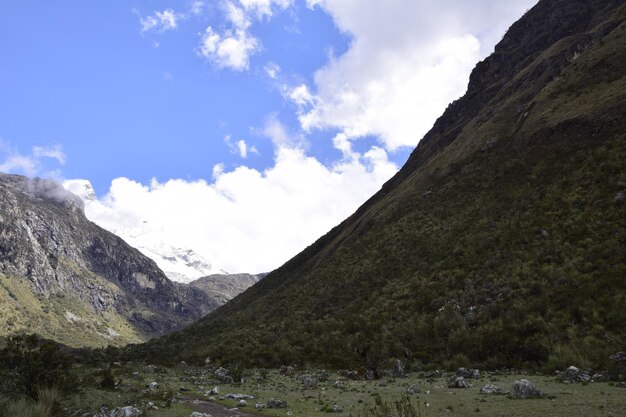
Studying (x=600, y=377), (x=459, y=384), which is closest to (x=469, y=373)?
(x=459, y=384)

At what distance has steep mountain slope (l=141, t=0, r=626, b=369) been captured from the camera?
25.7m

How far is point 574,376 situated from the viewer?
17.2 m

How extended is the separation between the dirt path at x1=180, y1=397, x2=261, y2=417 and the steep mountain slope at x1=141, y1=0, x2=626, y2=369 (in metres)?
10.7

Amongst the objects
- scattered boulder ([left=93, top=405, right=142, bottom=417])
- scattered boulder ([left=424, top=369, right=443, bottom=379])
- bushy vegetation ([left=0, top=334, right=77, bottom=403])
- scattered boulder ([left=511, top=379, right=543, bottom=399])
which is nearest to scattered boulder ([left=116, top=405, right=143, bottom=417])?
scattered boulder ([left=93, top=405, right=142, bottom=417])

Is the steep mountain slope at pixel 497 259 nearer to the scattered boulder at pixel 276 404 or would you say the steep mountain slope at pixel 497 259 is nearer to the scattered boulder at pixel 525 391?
the scattered boulder at pixel 525 391

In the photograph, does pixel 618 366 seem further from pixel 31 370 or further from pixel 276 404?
pixel 31 370

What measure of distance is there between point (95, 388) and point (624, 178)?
4141cm

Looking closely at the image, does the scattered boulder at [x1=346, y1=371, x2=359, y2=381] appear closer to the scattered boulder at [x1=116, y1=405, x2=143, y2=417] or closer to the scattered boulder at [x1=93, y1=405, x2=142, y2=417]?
the scattered boulder at [x1=93, y1=405, x2=142, y2=417]

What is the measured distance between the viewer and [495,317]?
93.5 feet

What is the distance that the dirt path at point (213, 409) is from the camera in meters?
16.2

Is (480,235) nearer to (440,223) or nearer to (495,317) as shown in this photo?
(440,223)

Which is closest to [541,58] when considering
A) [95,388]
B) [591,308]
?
[591,308]

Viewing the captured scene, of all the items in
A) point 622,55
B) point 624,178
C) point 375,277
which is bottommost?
point 375,277

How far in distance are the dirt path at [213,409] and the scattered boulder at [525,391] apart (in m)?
9.18
